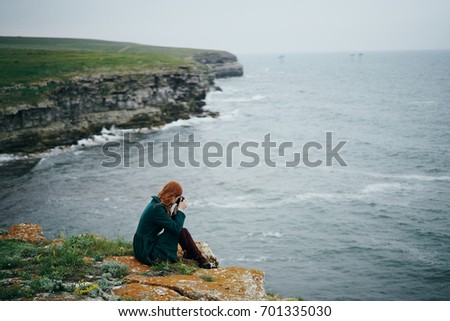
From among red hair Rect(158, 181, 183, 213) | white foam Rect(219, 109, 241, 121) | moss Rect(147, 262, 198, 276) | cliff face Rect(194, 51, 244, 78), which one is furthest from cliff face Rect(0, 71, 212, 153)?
cliff face Rect(194, 51, 244, 78)

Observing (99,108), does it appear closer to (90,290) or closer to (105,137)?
(105,137)

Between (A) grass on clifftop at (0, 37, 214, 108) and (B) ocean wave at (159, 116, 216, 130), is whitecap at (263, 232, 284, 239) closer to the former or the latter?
(A) grass on clifftop at (0, 37, 214, 108)

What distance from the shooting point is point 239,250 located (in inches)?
978

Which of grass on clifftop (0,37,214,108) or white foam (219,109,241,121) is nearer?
grass on clifftop (0,37,214,108)

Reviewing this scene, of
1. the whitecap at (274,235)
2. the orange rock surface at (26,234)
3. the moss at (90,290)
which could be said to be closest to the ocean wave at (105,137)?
the whitecap at (274,235)

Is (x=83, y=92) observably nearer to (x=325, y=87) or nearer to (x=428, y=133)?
(x=428, y=133)

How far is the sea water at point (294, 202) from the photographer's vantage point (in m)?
22.2

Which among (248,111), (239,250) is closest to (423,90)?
(248,111)

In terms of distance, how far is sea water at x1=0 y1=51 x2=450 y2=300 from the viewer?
22.2 m

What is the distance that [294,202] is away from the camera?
107 ft

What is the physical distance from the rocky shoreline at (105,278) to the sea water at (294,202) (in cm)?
1202

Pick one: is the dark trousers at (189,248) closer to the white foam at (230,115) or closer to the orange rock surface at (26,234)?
the orange rock surface at (26,234)

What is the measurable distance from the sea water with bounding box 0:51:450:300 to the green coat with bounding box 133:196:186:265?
12.3 meters

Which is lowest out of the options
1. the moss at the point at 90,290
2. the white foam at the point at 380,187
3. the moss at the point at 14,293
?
the white foam at the point at 380,187
